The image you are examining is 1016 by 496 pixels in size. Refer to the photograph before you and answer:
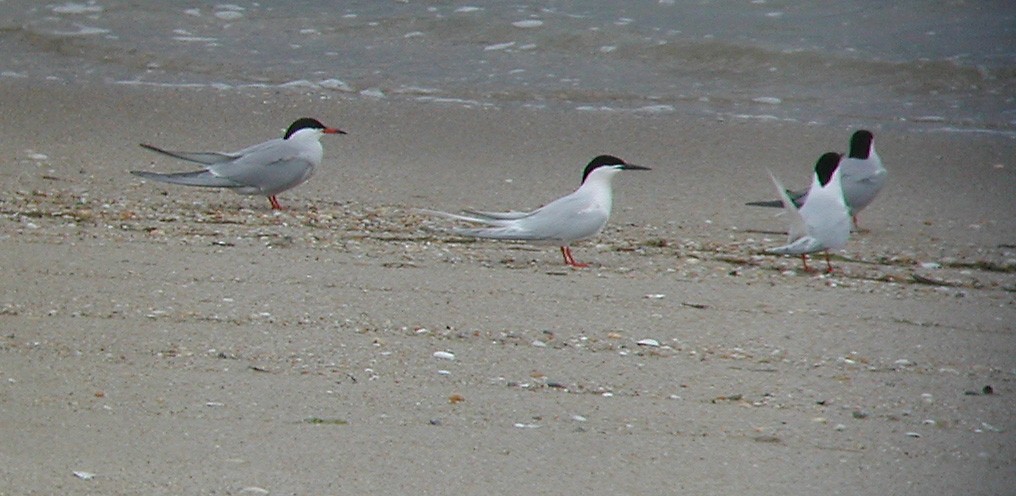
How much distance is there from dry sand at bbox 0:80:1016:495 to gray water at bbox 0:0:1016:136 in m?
1.67

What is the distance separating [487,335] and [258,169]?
254cm

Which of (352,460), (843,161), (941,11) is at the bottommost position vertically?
(352,460)

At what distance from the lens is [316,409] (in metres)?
3.96

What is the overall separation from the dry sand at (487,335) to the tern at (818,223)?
12 centimetres

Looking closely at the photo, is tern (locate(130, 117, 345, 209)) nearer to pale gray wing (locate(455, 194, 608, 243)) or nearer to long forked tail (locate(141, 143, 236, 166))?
long forked tail (locate(141, 143, 236, 166))

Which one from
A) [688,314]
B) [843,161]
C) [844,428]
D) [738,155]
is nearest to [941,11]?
[738,155]

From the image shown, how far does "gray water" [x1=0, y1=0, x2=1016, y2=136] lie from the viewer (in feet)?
32.4

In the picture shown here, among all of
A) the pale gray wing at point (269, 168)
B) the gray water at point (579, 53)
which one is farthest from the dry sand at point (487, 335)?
the gray water at point (579, 53)

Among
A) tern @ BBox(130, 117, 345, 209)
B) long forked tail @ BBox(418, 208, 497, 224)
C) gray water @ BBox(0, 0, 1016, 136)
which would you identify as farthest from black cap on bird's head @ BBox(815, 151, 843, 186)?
gray water @ BBox(0, 0, 1016, 136)

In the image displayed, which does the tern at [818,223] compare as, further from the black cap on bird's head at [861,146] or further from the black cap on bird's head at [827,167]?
the black cap on bird's head at [861,146]

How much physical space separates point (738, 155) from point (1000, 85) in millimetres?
2697

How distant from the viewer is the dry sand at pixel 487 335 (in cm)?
360

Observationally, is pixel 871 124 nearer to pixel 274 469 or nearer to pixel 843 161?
pixel 843 161

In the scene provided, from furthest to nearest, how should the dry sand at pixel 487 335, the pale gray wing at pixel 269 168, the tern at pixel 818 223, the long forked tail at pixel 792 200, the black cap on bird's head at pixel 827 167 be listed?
the pale gray wing at pixel 269 168 → the long forked tail at pixel 792 200 → the black cap on bird's head at pixel 827 167 → the tern at pixel 818 223 → the dry sand at pixel 487 335
